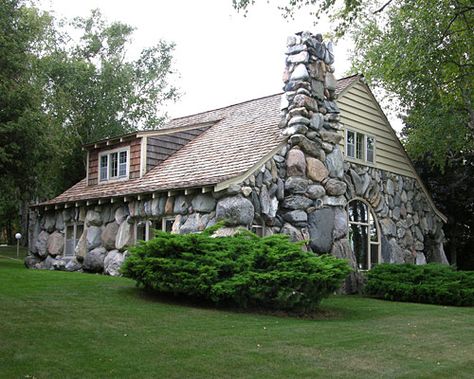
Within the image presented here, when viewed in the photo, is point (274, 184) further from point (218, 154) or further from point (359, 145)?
point (359, 145)

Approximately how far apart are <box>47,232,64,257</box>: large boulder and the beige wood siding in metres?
9.65

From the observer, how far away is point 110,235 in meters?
17.5

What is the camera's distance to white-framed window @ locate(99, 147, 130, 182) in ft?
61.7

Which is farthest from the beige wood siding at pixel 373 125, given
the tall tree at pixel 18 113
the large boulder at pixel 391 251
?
the tall tree at pixel 18 113

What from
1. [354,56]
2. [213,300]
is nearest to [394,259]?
[213,300]

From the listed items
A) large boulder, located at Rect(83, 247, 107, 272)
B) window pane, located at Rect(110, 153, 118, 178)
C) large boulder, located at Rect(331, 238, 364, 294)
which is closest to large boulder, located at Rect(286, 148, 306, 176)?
large boulder, located at Rect(331, 238, 364, 294)

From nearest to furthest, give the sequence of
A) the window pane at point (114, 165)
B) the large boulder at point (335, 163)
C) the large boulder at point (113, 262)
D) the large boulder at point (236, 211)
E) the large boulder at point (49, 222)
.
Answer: the large boulder at point (236, 211) < the large boulder at point (113, 262) < the large boulder at point (335, 163) < the window pane at point (114, 165) < the large boulder at point (49, 222)

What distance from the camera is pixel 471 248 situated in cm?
2570

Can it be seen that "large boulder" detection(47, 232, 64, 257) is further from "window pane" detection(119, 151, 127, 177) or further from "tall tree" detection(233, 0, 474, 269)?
"tall tree" detection(233, 0, 474, 269)

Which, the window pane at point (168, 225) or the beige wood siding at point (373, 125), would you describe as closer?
the window pane at point (168, 225)

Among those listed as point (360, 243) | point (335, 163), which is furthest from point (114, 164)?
point (360, 243)

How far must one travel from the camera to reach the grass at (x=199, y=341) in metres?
6.70

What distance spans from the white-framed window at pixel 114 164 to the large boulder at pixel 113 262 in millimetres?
2716

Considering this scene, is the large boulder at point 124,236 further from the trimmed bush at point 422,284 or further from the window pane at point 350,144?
the window pane at point 350,144
